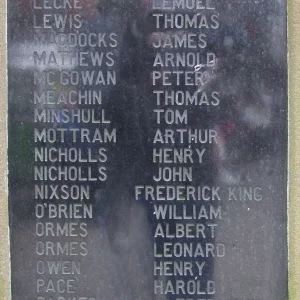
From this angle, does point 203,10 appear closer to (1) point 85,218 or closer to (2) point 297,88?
(2) point 297,88

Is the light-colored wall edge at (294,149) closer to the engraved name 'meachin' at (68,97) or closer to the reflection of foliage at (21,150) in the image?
the engraved name 'meachin' at (68,97)

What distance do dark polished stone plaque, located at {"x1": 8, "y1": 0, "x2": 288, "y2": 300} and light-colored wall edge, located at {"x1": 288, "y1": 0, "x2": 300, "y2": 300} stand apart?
0.04m

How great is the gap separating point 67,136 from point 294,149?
92 centimetres

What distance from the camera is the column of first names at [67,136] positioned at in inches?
92.6

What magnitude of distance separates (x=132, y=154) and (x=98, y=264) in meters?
0.47

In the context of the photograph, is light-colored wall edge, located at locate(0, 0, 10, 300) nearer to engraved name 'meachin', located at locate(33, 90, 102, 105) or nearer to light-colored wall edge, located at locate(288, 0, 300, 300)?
engraved name 'meachin', located at locate(33, 90, 102, 105)

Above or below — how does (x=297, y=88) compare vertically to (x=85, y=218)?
above

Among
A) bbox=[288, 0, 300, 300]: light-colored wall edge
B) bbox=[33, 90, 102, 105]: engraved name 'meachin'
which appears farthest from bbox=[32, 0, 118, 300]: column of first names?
bbox=[288, 0, 300, 300]: light-colored wall edge

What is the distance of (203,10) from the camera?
2334 mm

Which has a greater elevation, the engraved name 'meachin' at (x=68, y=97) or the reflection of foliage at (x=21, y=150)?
the engraved name 'meachin' at (x=68, y=97)

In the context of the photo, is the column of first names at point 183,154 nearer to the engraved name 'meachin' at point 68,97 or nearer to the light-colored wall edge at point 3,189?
the engraved name 'meachin' at point 68,97

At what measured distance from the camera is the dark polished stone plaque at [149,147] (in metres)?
2.34

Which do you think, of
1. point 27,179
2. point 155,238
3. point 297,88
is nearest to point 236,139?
point 297,88

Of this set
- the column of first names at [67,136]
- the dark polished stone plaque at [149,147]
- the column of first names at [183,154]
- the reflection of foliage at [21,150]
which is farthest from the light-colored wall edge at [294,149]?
the reflection of foliage at [21,150]
